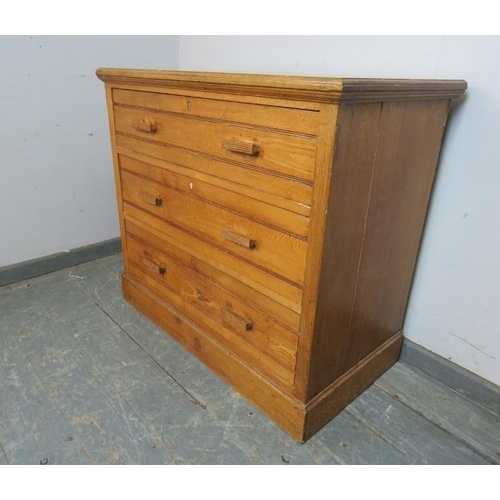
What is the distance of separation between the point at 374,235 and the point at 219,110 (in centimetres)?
52

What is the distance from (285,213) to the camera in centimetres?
99

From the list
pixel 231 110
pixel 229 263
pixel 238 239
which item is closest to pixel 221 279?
pixel 229 263

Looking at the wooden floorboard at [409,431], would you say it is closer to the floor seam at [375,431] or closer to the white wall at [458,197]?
the floor seam at [375,431]

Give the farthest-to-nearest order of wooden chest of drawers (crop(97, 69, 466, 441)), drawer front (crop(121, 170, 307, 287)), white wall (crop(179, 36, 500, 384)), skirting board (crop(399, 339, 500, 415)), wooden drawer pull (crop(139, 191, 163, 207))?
wooden drawer pull (crop(139, 191, 163, 207))
skirting board (crop(399, 339, 500, 415))
white wall (crop(179, 36, 500, 384))
drawer front (crop(121, 170, 307, 287))
wooden chest of drawers (crop(97, 69, 466, 441))

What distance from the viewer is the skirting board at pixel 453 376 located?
1.26 meters

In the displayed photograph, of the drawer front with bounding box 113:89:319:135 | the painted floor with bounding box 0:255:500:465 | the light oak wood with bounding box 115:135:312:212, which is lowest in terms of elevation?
the painted floor with bounding box 0:255:500:465

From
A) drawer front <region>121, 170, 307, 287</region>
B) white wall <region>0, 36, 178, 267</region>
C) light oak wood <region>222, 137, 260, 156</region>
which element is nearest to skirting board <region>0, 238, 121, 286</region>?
white wall <region>0, 36, 178, 267</region>

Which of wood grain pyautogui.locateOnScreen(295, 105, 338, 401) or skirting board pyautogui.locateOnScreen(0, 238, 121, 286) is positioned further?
skirting board pyautogui.locateOnScreen(0, 238, 121, 286)

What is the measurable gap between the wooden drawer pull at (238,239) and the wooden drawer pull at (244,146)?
0.73 feet

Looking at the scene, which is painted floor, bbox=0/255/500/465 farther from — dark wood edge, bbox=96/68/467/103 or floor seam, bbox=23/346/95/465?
dark wood edge, bbox=96/68/467/103

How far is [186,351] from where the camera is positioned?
1481 mm

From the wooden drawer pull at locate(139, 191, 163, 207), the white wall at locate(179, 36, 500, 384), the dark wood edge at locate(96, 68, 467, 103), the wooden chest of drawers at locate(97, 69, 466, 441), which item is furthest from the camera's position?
the wooden drawer pull at locate(139, 191, 163, 207)

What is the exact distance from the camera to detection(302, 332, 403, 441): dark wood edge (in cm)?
114

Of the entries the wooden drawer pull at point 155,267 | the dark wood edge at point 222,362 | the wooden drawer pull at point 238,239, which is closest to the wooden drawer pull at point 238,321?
the dark wood edge at point 222,362
